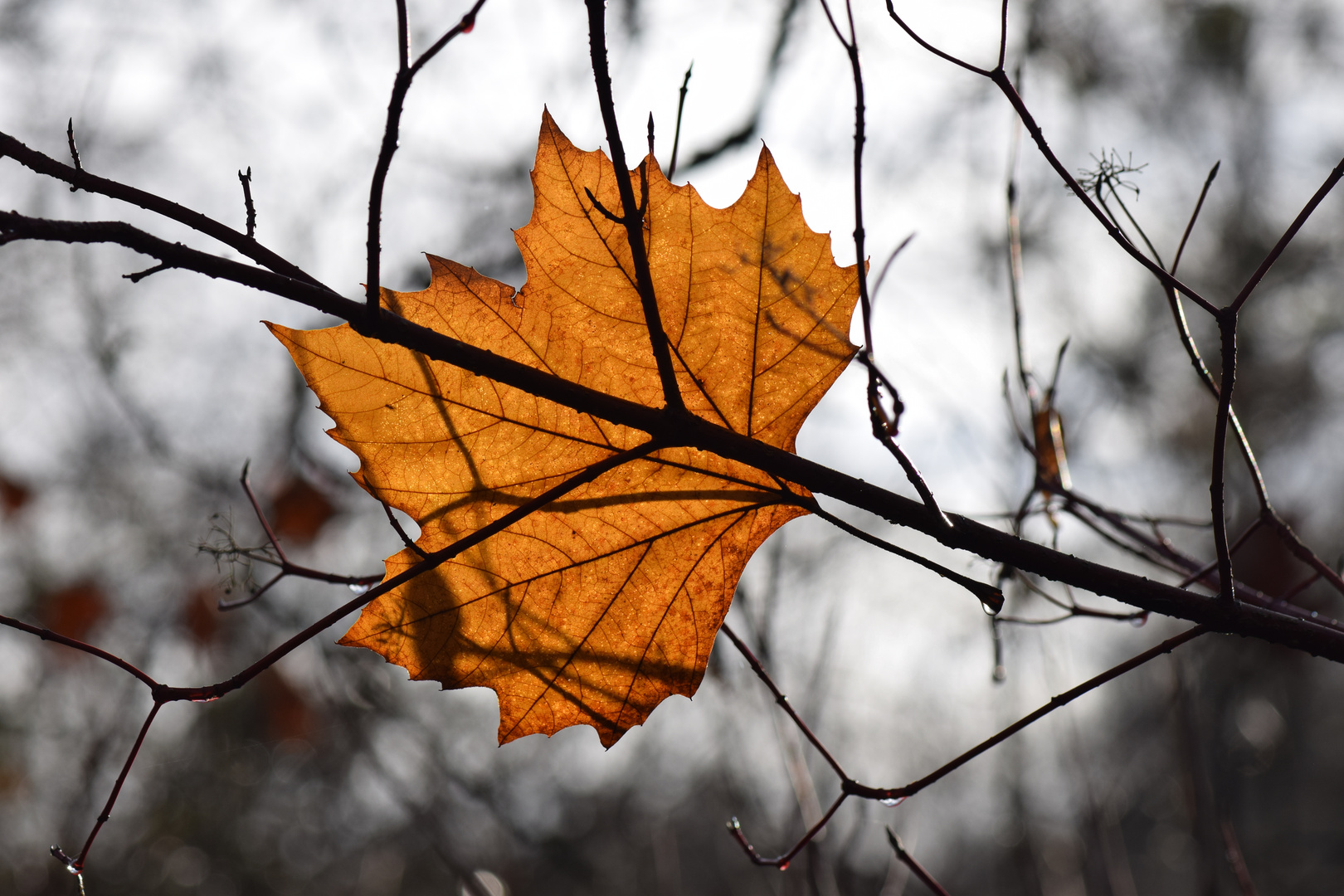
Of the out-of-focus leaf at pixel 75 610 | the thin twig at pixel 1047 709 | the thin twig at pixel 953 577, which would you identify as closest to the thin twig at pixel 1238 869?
the thin twig at pixel 1047 709

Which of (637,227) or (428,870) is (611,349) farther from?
(428,870)

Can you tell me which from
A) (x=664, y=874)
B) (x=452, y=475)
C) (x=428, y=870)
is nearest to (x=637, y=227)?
(x=452, y=475)

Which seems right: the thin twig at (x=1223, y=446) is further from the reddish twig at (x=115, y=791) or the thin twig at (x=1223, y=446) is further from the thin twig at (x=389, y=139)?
the reddish twig at (x=115, y=791)

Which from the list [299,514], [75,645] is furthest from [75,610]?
[75,645]

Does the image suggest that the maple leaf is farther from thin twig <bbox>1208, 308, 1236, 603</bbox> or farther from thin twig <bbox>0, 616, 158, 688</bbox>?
thin twig <bbox>1208, 308, 1236, 603</bbox>

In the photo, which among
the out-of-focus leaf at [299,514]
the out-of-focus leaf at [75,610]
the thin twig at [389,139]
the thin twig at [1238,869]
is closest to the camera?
the thin twig at [389,139]

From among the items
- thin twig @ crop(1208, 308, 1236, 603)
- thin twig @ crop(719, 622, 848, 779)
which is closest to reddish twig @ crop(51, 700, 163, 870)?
thin twig @ crop(719, 622, 848, 779)
